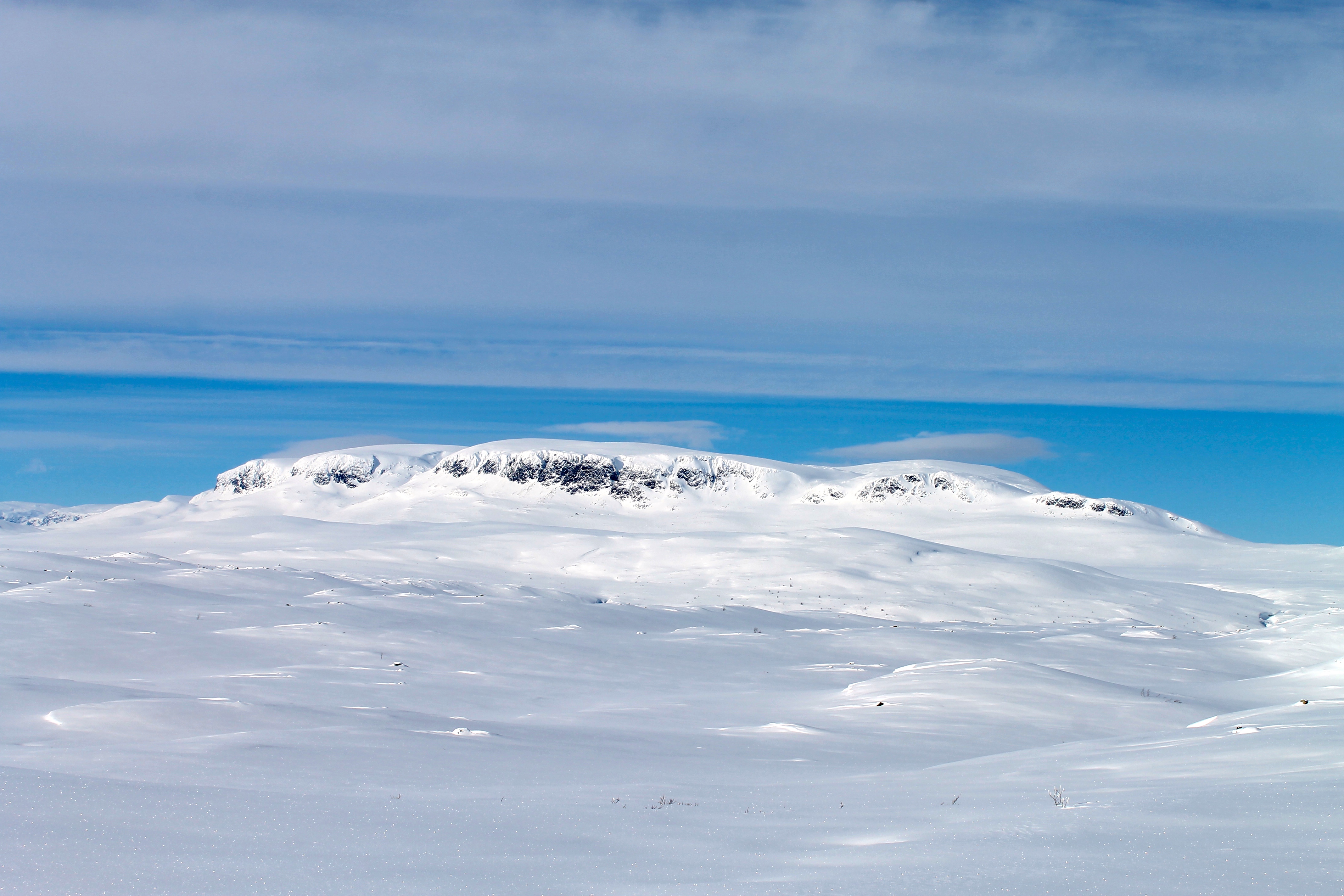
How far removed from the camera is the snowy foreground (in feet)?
16.6

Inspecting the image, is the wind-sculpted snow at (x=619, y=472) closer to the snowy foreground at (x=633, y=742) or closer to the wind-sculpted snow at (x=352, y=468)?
the wind-sculpted snow at (x=352, y=468)

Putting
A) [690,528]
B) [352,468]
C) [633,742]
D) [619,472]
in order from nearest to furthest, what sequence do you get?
[633,742] < [690,528] < [619,472] < [352,468]

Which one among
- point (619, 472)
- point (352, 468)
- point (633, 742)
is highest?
point (352, 468)

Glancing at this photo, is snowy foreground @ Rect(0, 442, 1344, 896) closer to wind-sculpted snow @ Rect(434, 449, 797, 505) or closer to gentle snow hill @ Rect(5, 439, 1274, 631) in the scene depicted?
gentle snow hill @ Rect(5, 439, 1274, 631)

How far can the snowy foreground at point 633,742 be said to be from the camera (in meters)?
5.07

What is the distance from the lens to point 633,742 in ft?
38.3

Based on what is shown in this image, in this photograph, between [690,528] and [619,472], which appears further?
[619,472]

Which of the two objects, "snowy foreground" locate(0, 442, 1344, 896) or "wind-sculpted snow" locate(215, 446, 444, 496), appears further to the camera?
"wind-sculpted snow" locate(215, 446, 444, 496)


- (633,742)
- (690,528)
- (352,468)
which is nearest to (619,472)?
(690,528)

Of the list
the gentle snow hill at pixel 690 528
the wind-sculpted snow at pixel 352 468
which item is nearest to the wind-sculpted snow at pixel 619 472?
the gentle snow hill at pixel 690 528

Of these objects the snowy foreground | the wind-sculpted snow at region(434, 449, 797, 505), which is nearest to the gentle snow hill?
the wind-sculpted snow at region(434, 449, 797, 505)

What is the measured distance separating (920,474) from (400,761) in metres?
146

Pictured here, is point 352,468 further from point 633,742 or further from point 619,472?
point 633,742

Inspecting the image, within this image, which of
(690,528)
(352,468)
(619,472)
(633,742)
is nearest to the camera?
(633,742)
